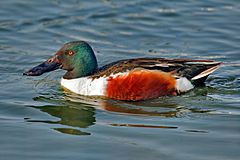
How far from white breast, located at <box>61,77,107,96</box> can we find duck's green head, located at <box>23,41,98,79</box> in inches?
4.9

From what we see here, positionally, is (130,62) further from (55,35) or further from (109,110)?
(55,35)

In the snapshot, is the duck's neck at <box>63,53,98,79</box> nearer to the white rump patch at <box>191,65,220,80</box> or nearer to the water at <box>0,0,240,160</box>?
the water at <box>0,0,240,160</box>

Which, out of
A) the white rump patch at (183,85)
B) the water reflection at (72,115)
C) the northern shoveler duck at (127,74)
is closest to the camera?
the water reflection at (72,115)

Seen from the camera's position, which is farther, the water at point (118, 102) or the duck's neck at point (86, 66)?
the duck's neck at point (86, 66)

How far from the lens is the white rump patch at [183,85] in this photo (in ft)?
34.5

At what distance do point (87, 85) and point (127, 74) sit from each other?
60cm

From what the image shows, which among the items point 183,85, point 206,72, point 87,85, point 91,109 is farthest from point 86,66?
point 206,72

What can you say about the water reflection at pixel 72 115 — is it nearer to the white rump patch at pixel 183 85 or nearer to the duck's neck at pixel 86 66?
the duck's neck at pixel 86 66

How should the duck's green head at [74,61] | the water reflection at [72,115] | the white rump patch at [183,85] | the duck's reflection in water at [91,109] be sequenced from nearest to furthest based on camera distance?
the water reflection at [72,115] → the duck's reflection in water at [91,109] → the white rump patch at [183,85] → the duck's green head at [74,61]

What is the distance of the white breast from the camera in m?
10.4

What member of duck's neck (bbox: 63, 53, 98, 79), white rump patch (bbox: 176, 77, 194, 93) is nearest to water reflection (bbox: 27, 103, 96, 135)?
duck's neck (bbox: 63, 53, 98, 79)

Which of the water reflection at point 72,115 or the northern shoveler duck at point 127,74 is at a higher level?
the northern shoveler duck at point 127,74

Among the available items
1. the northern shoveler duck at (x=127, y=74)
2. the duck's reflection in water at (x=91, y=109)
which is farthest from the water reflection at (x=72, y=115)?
the northern shoveler duck at (x=127, y=74)

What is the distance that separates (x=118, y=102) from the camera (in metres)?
10.2
